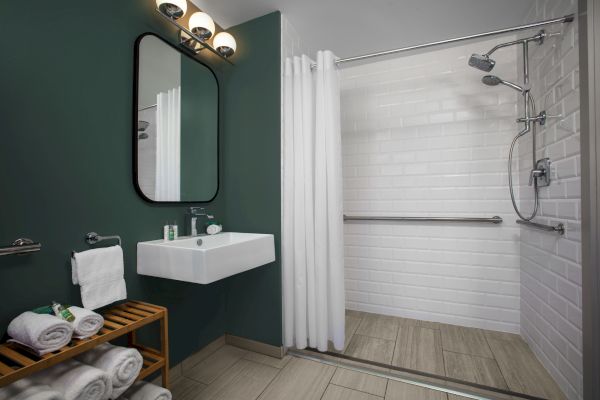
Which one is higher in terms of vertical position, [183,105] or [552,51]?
[552,51]

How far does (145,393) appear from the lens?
1114 millimetres

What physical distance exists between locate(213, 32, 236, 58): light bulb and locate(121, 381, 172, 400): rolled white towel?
6.27ft

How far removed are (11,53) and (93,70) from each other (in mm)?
280

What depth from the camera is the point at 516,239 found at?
6.62 ft

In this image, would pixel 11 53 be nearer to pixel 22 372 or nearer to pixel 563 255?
pixel 22 372

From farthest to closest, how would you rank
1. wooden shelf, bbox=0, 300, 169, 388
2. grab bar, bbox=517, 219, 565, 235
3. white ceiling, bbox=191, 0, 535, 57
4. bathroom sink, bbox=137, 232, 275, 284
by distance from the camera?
white ceiling, bbox=191, 0, 535, 57, grab bar, bbox=517, 219, 565, 235, bathroom sink, bbox=137, 232, 275, 284, wooden shelf, bbox=0, 300, 169, 388

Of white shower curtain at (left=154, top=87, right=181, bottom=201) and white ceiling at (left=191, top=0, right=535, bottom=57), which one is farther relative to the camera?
white ceiling at (left=191, top=0, right=535, bottom=57)

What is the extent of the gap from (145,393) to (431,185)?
89.9 inches

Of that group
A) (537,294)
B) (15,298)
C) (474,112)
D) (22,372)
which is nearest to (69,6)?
(15,298)

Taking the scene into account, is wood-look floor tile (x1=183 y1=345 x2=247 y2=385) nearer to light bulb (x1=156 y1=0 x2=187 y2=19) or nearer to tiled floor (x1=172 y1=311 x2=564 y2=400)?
tiled floor (x1=172 y1=311 x2=564 y2=400)

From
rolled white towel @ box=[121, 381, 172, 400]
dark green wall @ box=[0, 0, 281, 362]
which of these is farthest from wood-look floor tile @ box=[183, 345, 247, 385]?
rolled white towel @ box=[121, 381, 172, 400]

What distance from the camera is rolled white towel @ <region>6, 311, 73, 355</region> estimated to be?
84cm

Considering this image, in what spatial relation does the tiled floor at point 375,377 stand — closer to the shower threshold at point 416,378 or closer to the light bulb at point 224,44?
the shower threshold at point 416,378

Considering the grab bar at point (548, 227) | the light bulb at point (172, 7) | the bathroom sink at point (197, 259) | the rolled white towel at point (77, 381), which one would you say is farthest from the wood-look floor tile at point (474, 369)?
the light bulb at point (172, 7)
